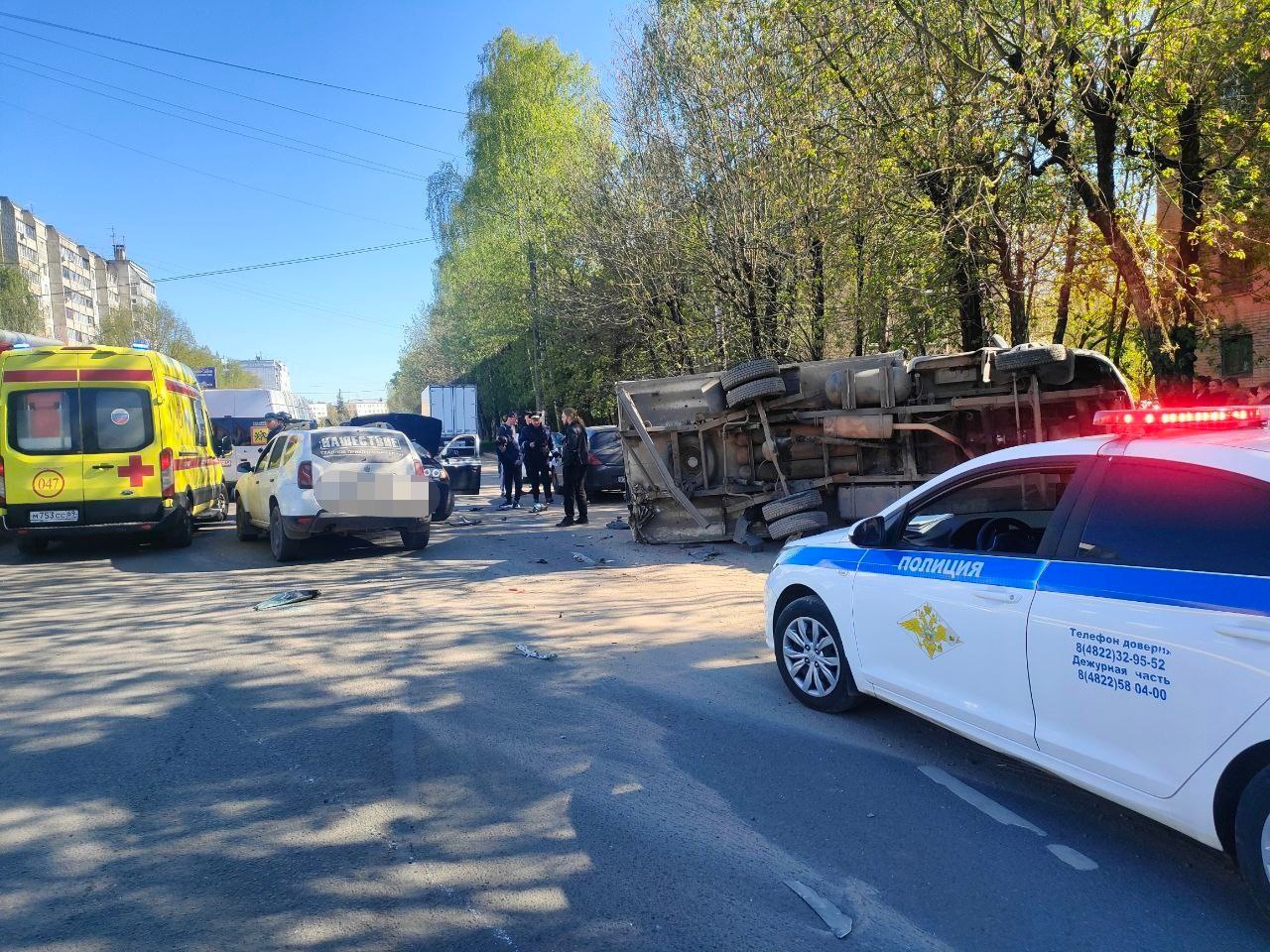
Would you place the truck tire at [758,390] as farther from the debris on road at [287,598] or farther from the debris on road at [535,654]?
the debris on road at [287,598]

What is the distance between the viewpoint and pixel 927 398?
32.9 feet

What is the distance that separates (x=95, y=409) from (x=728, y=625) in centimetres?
884

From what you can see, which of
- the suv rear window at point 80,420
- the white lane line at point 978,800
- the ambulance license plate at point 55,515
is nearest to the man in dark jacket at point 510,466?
the suv rear window at point 80,420

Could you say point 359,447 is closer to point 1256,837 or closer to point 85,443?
point 85,443

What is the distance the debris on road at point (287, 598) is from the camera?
800 centimetres

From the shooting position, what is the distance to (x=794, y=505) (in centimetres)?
1011

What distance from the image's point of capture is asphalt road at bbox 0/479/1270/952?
287 cm

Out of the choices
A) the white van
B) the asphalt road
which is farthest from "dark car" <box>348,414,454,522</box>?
the asphalt road

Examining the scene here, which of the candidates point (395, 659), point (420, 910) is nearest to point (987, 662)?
point (420, 910)

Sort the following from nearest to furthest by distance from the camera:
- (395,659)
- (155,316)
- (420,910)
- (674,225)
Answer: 1. (420,910)
2. (395,659)
3. (674,225)
4. (155,316)

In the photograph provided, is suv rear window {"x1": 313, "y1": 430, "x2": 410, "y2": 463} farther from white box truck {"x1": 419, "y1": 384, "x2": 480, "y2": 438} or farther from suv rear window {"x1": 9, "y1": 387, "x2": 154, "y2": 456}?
white box truck {"x1": 419, "y1": 384, "x2": 480, "y2": 438}

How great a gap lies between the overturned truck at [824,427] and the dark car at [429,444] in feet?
13.6

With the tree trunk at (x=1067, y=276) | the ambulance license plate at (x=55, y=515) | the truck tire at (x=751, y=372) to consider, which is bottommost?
the ambulance license plate at (x=55, y=515)

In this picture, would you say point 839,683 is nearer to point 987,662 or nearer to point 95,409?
point 987,662
